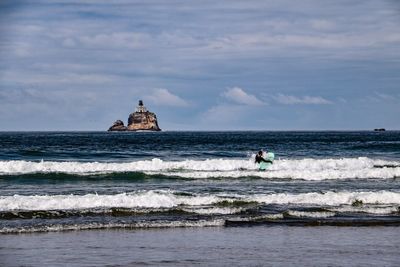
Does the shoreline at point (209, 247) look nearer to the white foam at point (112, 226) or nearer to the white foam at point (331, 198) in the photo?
the white foam at point (112, 226)

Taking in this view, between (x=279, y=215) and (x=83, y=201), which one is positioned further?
(x=83, y=201)

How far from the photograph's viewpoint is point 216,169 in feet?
115

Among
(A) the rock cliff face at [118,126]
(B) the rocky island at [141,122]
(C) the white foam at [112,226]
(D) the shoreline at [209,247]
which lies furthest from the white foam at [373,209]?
(A) the rock cliff face at [118,126]

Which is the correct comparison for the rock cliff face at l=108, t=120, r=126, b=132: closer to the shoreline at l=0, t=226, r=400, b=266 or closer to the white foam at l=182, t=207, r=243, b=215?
the white foam at l=182, t=207, r=243, b=215

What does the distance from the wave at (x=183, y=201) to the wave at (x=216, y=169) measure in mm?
7681

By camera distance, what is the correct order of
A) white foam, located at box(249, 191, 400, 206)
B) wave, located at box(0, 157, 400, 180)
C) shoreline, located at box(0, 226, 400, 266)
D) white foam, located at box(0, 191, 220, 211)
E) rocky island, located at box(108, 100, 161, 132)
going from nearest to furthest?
shoreline, located at box(0, 226, 400, 266)
white foam, located at box(0, 191, 220, 211)
white foam, located at box(249, 191, 400, 206)
wave, located at box(0, 157, 400, 180)
rocky island, located at box(108, 100, 161, 132)

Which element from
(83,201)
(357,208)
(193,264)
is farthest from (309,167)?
(193,264)

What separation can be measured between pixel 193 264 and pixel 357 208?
28.8ft

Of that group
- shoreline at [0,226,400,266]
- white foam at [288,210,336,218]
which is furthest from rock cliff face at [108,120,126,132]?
shoreline at [0,226,400,266]

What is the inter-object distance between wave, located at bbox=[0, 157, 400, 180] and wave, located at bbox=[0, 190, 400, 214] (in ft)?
25.2

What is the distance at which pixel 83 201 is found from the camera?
19.4m

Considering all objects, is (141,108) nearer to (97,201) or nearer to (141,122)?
(141,122)

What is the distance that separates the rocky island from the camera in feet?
595

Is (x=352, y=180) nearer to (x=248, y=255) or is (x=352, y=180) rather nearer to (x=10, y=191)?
(x=10, y=191)
